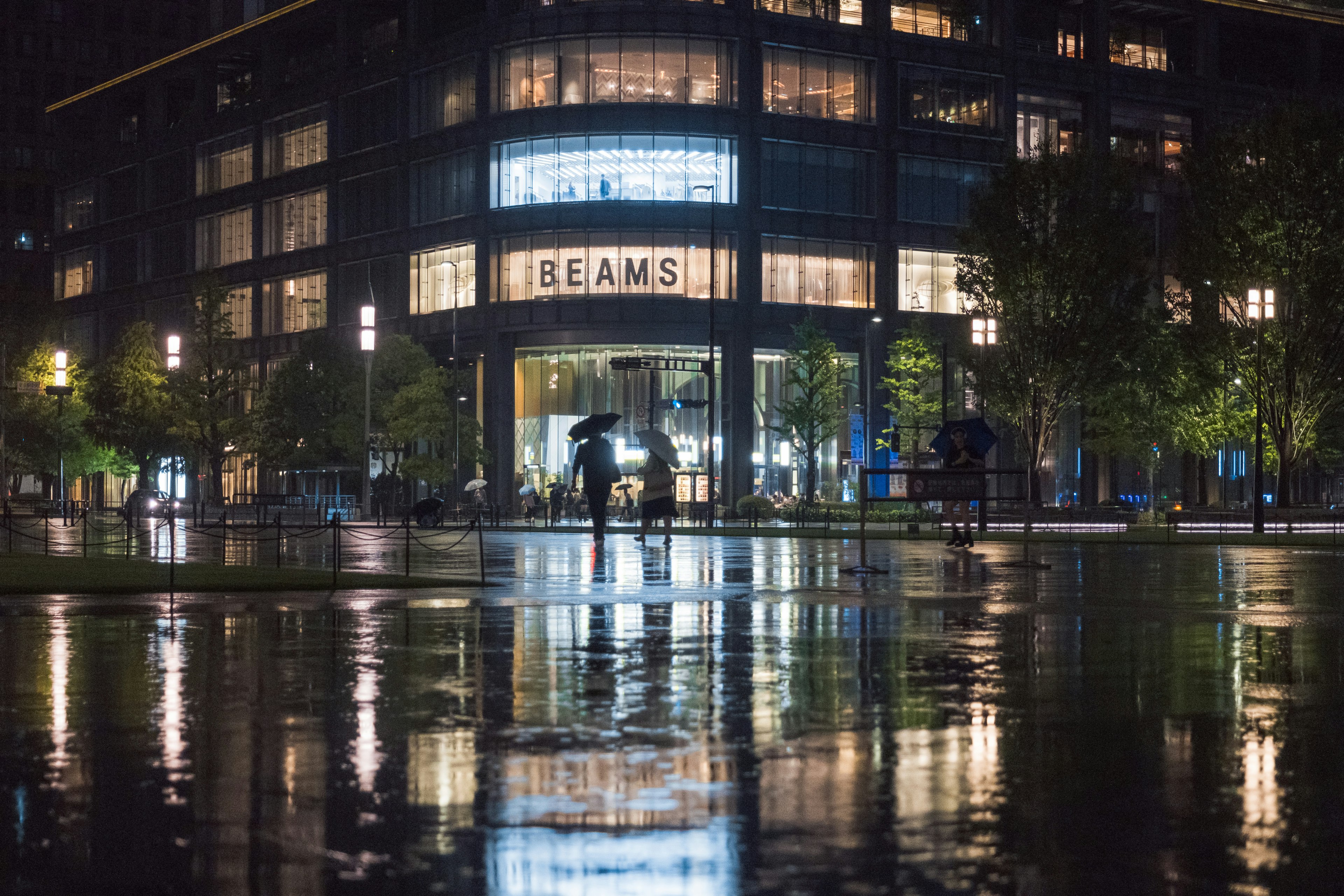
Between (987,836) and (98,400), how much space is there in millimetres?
84914

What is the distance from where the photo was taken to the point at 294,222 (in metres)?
92.4

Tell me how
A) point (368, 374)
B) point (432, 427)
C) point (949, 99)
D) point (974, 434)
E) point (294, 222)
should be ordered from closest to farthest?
point (974, 434), point (368, 374), point (432, 427), point (949, 99), point (294, 222)

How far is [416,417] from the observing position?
245 ft

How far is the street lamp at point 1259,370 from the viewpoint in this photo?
47000mm

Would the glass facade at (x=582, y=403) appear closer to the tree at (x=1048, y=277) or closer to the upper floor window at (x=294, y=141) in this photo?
the upper floor window at (x=294, y=141)

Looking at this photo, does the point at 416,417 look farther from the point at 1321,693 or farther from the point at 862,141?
the point at 1321,693

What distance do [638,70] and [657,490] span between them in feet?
159

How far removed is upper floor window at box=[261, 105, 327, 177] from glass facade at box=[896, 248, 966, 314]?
32.8 metres

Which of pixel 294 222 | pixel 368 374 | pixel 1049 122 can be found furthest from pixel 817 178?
pixel 294 222

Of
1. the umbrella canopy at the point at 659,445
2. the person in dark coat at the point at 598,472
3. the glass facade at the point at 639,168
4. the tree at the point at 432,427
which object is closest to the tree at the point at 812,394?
the glass facade at the point at 639,168

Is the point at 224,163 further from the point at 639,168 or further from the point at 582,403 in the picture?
the point at 639,168

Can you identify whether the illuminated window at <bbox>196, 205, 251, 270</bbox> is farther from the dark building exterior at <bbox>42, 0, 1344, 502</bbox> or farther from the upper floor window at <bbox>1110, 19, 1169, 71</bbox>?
the upper floor window at <bbox>1110, 19, 1169, 71</bbox>

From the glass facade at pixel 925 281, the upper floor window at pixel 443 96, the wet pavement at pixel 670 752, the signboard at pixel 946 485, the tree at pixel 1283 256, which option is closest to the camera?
the wet pavement at pixel 670 752

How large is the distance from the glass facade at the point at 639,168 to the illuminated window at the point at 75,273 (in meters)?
46.7
